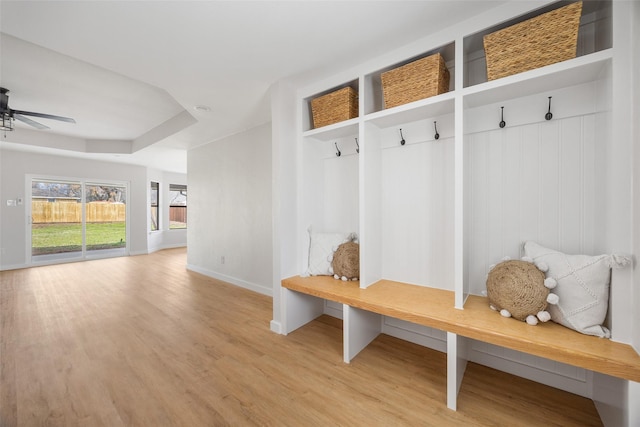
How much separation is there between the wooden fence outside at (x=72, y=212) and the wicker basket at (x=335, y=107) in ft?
21.8

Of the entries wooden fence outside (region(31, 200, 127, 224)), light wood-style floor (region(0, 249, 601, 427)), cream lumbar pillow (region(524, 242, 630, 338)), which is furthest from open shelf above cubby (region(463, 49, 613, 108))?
wooden fence outside (region(31, 200, 127, 224))

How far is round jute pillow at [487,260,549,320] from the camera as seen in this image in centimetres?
141

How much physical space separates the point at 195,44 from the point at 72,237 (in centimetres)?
655

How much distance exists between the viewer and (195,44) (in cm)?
187

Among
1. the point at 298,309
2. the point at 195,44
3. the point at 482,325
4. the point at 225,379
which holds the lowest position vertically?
the point at 225,379

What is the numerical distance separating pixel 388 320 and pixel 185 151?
506 centimetres

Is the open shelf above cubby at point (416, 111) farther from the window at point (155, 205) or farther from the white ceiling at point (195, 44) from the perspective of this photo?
the window at point (155, 205)

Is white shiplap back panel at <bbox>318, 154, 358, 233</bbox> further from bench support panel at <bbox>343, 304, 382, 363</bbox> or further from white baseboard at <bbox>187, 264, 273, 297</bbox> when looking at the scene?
white baseboard at <bbox>187, 264, 273, 297</bbox>

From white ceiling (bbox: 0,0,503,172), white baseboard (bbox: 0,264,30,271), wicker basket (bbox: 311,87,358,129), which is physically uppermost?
white ceiling (bbox: 0,0,503,172)

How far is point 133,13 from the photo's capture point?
1551 millimetres

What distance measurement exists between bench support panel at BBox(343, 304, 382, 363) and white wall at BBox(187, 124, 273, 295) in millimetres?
1771

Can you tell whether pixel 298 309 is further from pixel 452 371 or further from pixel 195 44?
pixel 195 44

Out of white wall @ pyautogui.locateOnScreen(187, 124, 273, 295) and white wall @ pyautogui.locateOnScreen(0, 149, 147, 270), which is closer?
white wall @ pyautogui.locateOnScreen(187, 124, 273, 295)

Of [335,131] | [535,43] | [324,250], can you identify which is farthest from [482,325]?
[335,131]
